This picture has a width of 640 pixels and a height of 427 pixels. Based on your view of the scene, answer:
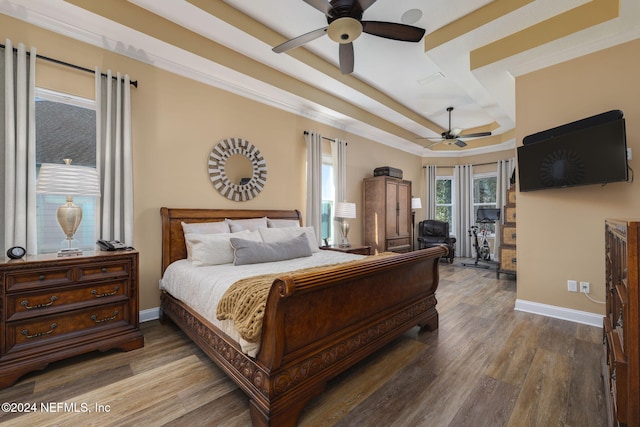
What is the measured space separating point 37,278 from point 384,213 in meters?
4.86

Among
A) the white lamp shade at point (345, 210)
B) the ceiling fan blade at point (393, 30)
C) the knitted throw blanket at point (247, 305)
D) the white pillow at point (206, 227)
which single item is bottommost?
the knitted throw blanket at point (247, 305)

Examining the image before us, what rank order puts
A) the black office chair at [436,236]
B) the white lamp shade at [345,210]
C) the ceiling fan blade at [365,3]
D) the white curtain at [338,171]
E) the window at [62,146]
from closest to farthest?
1. the ceiling fan blade at [365,3]
2. the window at [62,146]
3. the white lamp shade at [345,210]
4. the white curtain at [338,171]
5. the black office chair at [436,236]

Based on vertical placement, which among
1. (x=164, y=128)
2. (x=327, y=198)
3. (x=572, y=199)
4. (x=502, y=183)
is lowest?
(x=572, y=199)

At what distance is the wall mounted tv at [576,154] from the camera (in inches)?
100

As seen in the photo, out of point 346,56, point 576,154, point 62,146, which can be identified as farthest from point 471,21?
point 62,146

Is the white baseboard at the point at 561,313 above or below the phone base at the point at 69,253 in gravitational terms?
below

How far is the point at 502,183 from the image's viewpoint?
675 cm

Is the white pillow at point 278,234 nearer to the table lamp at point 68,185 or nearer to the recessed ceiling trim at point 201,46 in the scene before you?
the table lamp at point 68,185

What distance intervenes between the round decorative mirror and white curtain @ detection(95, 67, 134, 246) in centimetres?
90

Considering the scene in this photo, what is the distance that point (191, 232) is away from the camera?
2949mm

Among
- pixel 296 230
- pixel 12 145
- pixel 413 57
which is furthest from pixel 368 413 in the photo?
pixel 413 57

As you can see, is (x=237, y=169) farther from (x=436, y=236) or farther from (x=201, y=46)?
(x=436, y=236)

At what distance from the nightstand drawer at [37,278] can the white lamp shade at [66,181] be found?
57 centimetres

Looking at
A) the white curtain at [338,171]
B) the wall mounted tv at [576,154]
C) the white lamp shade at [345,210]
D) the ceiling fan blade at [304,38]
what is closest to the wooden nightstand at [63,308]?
the ceiling fan blade at [304,38]
